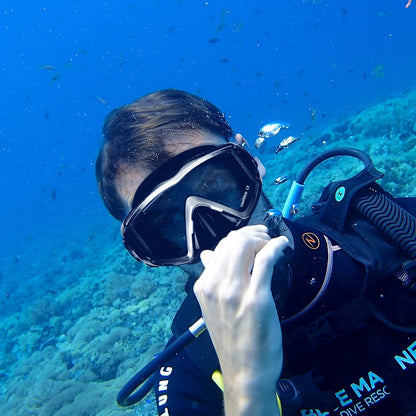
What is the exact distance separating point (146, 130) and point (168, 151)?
27 centimetres

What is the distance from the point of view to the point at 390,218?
1.99 metres

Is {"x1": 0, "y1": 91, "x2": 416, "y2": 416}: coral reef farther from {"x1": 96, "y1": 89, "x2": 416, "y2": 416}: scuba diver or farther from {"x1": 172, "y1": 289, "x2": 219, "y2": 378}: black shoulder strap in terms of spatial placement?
{"x1": 96, "y1": 89, "x2": 416, "y2": 416}: scuba diver

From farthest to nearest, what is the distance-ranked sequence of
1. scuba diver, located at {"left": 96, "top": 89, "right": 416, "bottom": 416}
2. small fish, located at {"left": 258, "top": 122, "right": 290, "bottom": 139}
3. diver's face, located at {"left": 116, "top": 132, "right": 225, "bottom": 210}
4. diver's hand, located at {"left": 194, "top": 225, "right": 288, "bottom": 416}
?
small fish, located at {"left": 258, "top": 122, "right": 290, "bottom": 139} → diver's face, located at {"left": 116, "top": 132, "right": 225, "bottom": 210} → scuba diver, located at {"left": 96, "top": 89, "right": 416, "bottom": 416} → diver's hand, located at {"left": 194, "top": 225, "right": 288, "bottom": 416}

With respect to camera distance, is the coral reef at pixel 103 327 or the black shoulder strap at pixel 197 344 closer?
the black shoulder strap at pixel 197 344

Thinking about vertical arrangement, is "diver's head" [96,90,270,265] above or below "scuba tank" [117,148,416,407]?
above

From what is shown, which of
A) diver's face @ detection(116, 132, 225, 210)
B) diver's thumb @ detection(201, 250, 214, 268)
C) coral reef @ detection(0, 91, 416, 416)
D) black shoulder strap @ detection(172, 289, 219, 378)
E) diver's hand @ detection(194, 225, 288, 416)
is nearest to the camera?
diver's hand @ detection(194, 225, 288, 416)

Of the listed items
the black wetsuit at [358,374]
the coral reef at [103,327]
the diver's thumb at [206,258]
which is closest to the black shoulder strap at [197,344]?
the black wetsuit at [358,374]

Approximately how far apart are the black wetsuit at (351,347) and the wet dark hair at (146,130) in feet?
3.77

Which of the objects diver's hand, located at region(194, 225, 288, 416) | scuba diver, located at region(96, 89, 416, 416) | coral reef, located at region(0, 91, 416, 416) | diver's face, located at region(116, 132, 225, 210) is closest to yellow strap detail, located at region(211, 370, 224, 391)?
scuba diver, located at region(96, 89, 416, 416)

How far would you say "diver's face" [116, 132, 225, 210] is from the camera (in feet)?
7.27

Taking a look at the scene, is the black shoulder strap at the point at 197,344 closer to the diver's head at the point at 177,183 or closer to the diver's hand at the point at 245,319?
the diver's head at the point at 177,183

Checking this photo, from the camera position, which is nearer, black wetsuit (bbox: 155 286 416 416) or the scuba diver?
the scuba diver

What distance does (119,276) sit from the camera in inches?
493

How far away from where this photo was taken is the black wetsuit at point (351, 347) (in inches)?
71.1
